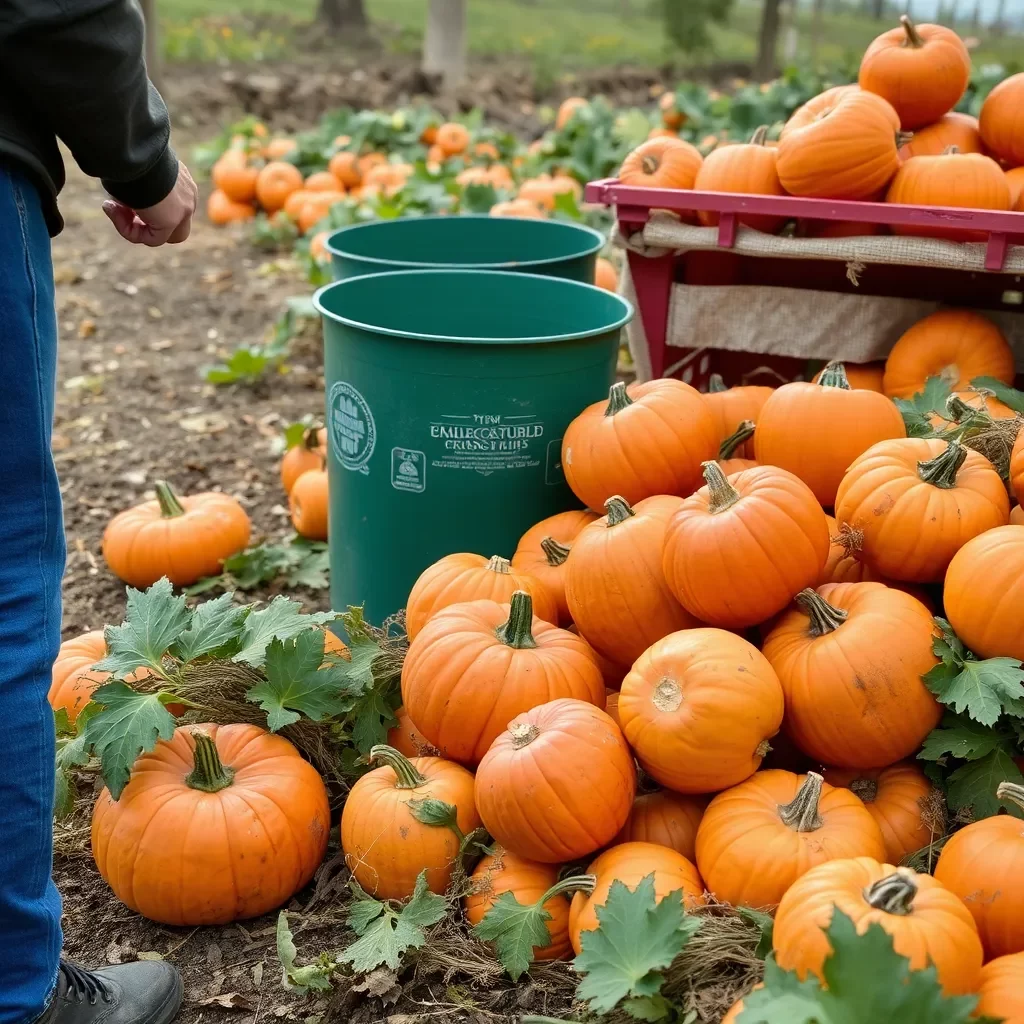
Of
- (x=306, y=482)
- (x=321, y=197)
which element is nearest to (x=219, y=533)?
(x=306, y=482)

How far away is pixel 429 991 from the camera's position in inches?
92.5

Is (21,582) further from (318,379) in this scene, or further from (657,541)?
(318,379)

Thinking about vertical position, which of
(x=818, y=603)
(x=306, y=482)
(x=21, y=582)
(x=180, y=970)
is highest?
(x=21, y=582)

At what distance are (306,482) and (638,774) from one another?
6.95 feet

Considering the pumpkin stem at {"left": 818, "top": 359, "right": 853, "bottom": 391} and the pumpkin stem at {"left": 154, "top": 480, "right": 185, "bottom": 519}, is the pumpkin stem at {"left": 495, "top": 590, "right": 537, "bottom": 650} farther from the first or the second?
the pumpkin stem at {"left": 154, "top": 480, "right": 185, "bottom": 519}

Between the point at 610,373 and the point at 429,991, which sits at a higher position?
the point at 610,373

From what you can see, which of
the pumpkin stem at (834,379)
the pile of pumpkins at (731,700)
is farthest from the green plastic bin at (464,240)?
the pile of pumpkins at (731,700)

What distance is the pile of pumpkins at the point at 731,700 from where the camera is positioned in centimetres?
225

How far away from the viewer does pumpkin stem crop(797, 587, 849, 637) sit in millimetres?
2461

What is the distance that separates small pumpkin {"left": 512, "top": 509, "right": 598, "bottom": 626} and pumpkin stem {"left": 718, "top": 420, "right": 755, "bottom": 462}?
0.38 meters

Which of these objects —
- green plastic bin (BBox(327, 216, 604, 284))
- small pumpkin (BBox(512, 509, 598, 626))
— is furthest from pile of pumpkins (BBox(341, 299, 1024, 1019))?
green plastic bin (BBox(327, 216, 604, 284))

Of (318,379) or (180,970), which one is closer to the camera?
(180,970)

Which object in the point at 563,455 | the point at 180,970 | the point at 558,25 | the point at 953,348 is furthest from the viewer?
the point at 558,25

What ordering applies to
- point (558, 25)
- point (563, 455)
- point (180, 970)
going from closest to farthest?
point (180, 970), point (563, 455), point (558, 25)
